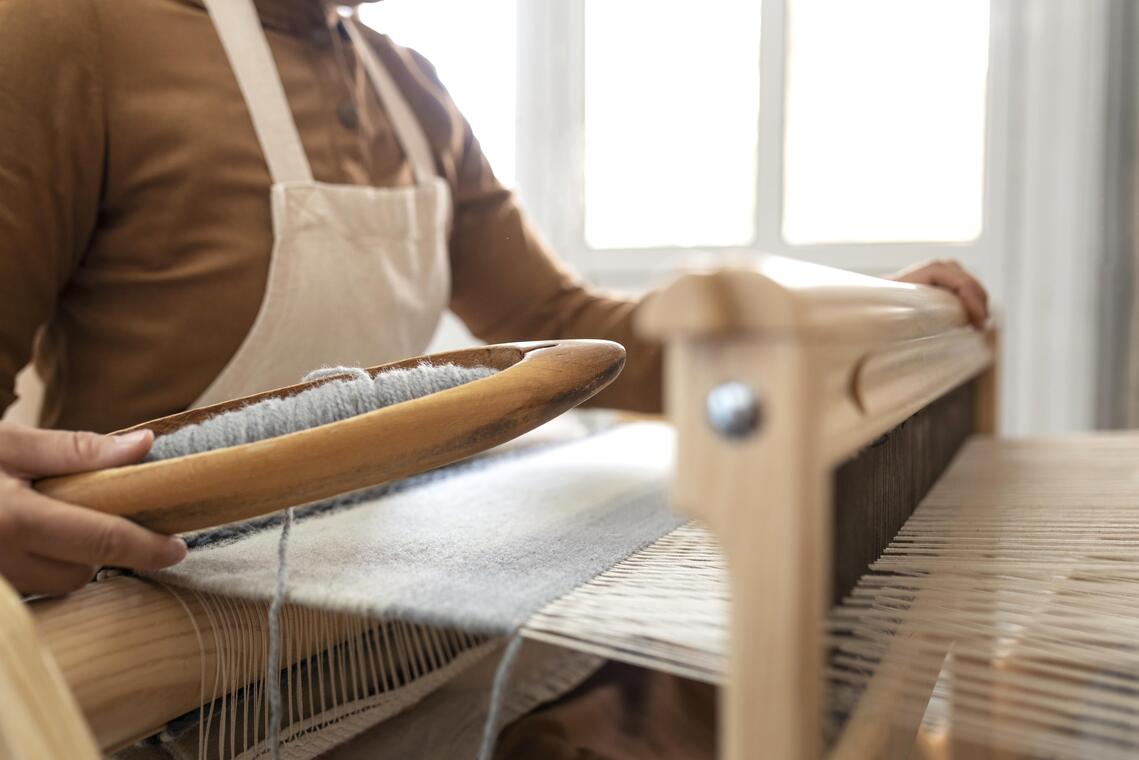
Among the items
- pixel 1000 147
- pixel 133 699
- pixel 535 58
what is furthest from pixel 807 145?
pixel 133 699

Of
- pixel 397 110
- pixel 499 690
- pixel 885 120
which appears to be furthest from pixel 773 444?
pixel 885 120

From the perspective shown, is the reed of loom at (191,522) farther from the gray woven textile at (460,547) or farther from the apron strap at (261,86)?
the apron strap at (261,86)

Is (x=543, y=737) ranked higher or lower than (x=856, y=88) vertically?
lower

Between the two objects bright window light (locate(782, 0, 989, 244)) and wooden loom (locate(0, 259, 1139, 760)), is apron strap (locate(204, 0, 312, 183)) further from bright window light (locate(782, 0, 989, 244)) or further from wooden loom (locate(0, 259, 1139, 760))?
bright window light (locate(782, 0, 989, 244))

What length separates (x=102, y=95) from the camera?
2.37 ft

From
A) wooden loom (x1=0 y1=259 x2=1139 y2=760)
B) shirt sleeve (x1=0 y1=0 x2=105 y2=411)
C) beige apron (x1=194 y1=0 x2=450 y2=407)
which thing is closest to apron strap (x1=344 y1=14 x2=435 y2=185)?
beige apron (x1=194 y1=0 x2=450 y2=407)

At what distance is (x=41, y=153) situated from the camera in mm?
680

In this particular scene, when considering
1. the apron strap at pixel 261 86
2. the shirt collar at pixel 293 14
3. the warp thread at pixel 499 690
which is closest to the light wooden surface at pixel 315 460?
the warp thread at pixel 499 690

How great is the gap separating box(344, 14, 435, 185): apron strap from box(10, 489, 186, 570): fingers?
0.64m

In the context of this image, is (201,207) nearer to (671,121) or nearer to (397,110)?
(397,110)

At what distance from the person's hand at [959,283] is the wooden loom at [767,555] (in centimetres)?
21

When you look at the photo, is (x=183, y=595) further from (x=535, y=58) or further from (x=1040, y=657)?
(x=535, y=58)

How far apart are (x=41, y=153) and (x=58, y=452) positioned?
1.13ft

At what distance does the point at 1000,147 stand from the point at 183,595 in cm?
159
